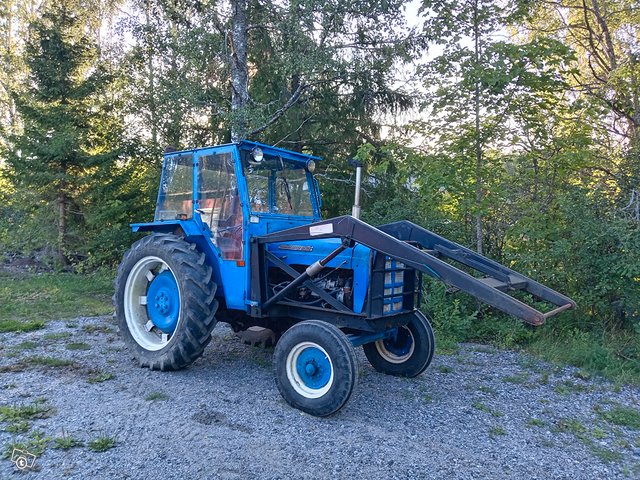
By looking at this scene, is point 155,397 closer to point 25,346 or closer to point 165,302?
point 165,302

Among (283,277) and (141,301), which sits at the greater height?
(283,277)

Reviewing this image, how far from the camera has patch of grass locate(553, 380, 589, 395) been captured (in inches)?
205

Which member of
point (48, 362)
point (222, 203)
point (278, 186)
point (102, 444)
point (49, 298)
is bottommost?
point (49, 298)

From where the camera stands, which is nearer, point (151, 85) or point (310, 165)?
point (310, 165)

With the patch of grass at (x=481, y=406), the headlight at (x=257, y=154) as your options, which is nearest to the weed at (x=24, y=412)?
the headlight at (x=257, y=154)

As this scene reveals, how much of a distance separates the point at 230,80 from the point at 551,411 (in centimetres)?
921

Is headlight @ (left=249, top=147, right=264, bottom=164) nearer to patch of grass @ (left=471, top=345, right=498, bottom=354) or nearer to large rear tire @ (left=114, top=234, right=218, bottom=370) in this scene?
large rear tire @ (left=114, top=234, right=218, bottom=370)

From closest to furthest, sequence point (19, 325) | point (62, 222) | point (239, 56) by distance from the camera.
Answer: point (19, 325) → point (239, 56) → point (62, 222)

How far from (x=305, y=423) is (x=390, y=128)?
27.6ft

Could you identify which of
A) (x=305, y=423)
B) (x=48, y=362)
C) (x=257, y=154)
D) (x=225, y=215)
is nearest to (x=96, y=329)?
(x=48, y=362)

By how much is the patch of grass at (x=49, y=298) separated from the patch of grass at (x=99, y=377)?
8.58 ft

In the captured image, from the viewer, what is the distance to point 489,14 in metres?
7.57

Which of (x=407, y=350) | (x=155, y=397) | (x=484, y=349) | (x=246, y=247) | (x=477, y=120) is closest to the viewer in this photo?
(x=155, y=397)

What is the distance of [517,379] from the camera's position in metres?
5.53
